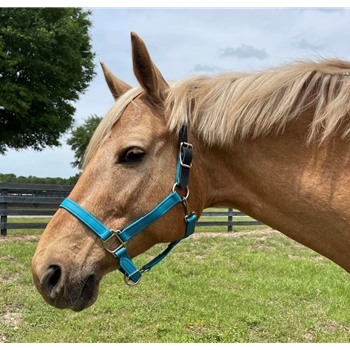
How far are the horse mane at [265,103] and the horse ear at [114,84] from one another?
0.44 m

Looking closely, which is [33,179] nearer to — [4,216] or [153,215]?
[4,216]

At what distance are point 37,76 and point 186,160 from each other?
16702 mm

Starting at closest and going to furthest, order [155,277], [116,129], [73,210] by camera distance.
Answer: [73,210] < [116,129] < [155,277]

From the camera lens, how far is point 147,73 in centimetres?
194

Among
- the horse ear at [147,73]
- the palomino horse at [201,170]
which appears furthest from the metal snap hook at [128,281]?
the horse ear at [147,73]

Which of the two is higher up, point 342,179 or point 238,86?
point 238,86

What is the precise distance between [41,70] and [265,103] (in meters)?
16.9

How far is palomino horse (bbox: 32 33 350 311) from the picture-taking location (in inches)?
68.2

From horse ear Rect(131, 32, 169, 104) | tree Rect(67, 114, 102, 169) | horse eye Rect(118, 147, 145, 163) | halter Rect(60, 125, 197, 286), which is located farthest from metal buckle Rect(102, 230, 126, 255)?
tree Rect(67, 114, 102, 169)

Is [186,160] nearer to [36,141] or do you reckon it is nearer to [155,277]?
[155,277]

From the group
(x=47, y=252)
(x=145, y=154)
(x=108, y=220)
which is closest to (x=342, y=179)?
(x=145, y=154)

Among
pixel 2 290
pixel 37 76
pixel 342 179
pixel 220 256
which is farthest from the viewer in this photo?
pixel 37 76

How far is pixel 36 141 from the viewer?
20.2 meters

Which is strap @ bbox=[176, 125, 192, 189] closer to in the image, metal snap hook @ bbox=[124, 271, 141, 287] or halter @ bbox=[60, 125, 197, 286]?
halter @ bbox=[60, 125, 197, 286]
